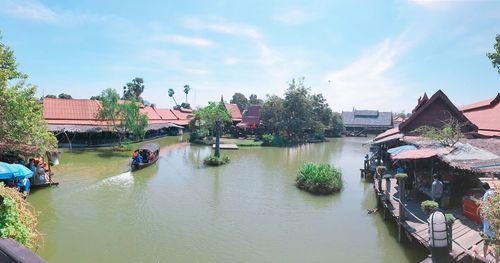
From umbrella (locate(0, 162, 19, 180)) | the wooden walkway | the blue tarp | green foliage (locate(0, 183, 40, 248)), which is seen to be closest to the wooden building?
the wooden walkway

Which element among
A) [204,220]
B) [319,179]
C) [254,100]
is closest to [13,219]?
[204,220]

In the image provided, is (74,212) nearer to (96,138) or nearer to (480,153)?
(480,153)

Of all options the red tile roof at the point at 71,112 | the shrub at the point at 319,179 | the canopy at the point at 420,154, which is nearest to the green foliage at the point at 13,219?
the canopy at the point at 420,154

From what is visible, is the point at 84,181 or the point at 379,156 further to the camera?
the point at 379,156

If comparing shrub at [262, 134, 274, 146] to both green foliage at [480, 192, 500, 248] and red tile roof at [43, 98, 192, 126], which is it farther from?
green foliage at [480, 192, 500, 248]

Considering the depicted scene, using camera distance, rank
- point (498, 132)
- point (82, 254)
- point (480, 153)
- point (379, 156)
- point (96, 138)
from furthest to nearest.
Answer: point (96, 138), point (379, 156), point (498, 132), point (480, 153), point (82, 254)

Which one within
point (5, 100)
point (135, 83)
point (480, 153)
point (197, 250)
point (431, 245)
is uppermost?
point (135, 83)

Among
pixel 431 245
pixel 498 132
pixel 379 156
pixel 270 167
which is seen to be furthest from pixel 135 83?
pixel 431 245
